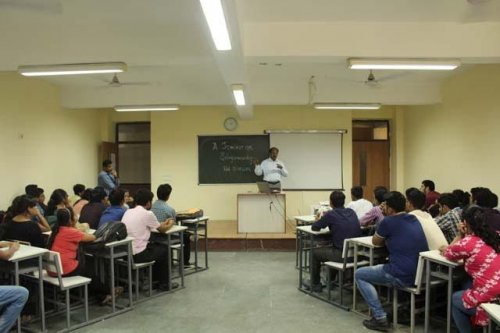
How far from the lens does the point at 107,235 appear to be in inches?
161

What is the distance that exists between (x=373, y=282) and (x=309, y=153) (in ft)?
18.6

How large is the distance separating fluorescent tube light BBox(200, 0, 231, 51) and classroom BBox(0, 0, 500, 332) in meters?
0.08

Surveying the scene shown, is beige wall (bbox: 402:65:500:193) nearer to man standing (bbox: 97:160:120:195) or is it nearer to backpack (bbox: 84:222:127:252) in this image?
backpack (bbox: 84:222:127:252)

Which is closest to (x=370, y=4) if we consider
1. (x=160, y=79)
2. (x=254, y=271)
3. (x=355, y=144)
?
(x=254, y=271)

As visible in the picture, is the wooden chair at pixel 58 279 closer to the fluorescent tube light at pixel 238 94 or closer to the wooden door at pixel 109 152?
the fluorescent tube light at pixel 238 94

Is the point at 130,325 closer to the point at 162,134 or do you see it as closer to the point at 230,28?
the point at 230,28

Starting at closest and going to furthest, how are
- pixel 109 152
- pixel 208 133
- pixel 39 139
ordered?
1. pixel 39 139
2. pixel 208 133
3. pixel 109 152

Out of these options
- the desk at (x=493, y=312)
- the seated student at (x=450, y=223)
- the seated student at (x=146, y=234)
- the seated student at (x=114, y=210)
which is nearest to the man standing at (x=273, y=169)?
the seated student at (x=146, y=234)

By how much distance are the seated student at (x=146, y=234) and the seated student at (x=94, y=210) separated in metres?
0.53

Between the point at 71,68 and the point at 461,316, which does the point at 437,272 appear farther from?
the point at 71,68

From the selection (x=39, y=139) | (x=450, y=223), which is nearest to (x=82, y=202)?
(x=39, y=139)

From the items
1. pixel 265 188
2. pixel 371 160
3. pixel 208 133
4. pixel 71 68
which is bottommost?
pixel 265 188

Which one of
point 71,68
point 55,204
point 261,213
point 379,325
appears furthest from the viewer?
point 261,213

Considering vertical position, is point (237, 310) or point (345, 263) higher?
point (345, 263)
